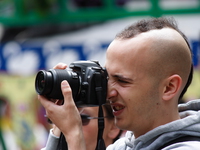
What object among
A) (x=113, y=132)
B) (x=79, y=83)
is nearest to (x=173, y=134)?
(x=79, y=83)

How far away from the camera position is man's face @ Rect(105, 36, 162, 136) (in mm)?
1427

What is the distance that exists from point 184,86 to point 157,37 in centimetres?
21

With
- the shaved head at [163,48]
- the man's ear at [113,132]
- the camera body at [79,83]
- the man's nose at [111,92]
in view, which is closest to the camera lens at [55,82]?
the camera body at [79,83]

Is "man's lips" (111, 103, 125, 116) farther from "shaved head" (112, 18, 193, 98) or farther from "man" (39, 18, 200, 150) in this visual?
"shaved head" (112, 18, 193, 98)

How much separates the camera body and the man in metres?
0.04

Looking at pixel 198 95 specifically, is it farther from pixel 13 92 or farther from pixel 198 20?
pixel 13 92

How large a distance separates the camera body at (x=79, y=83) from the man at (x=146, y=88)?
4cm

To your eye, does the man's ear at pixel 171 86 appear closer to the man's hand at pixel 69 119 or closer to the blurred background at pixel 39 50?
the man's hand at pixel 69 119

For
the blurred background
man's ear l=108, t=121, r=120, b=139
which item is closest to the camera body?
man's ear l=108, t=121, r=120, b=139

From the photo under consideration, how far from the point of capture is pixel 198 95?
4.02 m

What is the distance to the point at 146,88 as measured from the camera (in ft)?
4.68

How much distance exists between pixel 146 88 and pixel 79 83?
0.26 m

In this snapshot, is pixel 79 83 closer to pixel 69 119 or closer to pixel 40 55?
pixel 69 119

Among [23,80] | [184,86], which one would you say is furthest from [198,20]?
[184,86]
